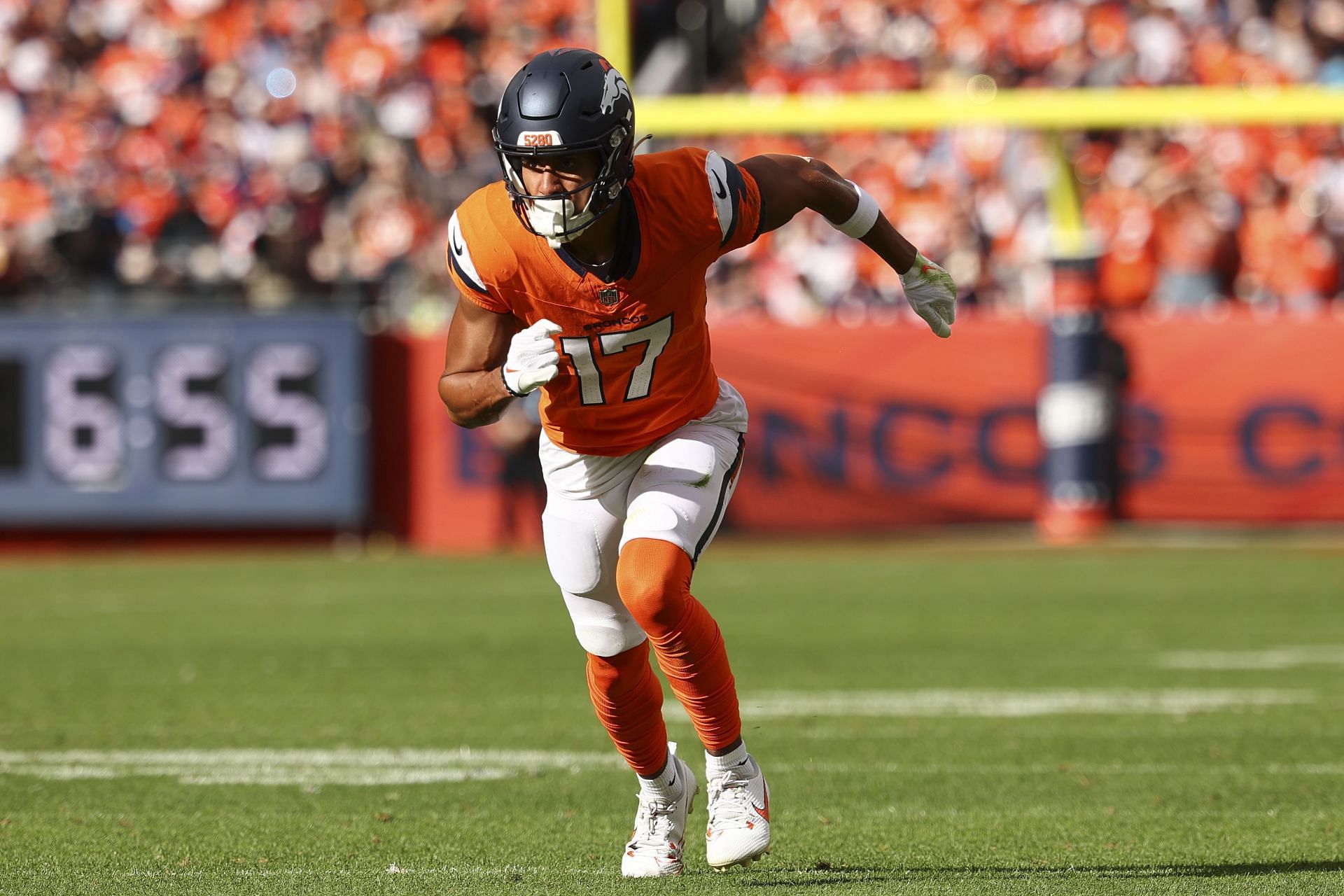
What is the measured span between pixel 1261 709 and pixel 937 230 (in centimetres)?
702

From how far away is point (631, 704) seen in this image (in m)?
3.93

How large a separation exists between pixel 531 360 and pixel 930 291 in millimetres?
1165

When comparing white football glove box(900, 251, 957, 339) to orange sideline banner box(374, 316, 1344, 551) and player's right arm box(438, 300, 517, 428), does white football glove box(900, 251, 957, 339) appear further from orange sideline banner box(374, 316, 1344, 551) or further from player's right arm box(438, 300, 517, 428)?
orange sideline banner box(374, 316, 1344, 551)

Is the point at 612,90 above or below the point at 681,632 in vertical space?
above

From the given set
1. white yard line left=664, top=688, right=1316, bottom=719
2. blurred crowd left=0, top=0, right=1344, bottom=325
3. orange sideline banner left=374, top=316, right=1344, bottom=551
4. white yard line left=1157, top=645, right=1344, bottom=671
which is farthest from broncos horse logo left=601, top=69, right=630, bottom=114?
orange sideline banner left=374, top=316, right=1344, bottom=551

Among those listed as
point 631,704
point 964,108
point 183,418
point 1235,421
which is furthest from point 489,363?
point 1235,421

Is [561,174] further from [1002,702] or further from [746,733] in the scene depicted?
[1002,702]

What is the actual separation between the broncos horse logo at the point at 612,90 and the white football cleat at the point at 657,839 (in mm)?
1403

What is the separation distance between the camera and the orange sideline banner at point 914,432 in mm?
11938

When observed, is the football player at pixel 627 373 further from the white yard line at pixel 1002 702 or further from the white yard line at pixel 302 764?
the white yard line at pixel 1002 702

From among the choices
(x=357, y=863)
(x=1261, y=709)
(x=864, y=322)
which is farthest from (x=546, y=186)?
(x=864, y=322)

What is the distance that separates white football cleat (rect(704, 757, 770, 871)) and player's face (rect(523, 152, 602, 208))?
1.24m

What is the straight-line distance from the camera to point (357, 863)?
388 cm

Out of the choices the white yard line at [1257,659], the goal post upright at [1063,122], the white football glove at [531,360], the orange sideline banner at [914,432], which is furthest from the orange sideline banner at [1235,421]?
the white football glove at [531,360]
